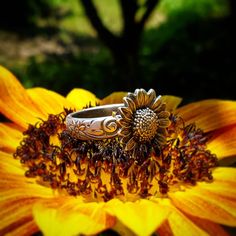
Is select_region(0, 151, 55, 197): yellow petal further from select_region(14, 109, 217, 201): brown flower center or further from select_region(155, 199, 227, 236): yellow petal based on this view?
select_region(155, 199, 227, 236): yellow petal

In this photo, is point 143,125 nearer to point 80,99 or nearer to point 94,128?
point 94,128

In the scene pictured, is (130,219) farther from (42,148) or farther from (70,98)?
(70,98)

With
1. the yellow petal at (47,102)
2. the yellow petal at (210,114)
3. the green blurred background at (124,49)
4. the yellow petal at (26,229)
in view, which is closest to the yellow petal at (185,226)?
the yellow petal at (26,229)

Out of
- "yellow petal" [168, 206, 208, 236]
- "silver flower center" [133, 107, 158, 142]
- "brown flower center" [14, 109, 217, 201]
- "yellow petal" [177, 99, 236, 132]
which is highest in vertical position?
"yellow petal" [177, 99, 236, 132]

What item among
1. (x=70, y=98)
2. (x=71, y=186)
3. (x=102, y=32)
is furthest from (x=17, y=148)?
(x=102, y=32)

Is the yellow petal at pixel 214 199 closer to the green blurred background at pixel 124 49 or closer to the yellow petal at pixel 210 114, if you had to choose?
the yellow petal at pixel 210 114

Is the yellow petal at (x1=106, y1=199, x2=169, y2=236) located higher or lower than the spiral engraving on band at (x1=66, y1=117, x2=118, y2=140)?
lower

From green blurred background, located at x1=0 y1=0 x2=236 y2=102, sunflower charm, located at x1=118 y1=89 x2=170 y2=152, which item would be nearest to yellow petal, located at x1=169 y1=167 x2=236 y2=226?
sunflower charm, located at x1=118 y1=89 x2=170 y2=152
